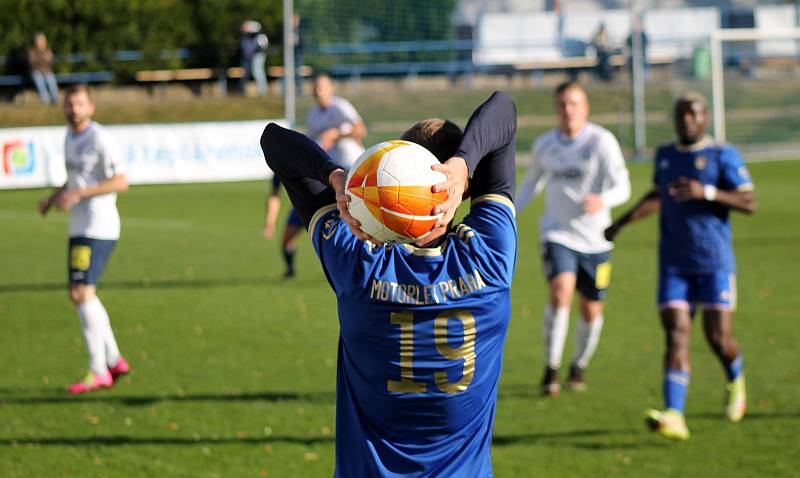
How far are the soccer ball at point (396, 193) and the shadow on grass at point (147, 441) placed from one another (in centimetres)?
477

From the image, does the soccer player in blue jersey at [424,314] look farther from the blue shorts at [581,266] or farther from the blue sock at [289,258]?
the blue sock at [289,258]

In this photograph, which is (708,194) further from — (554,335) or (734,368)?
(554,335)

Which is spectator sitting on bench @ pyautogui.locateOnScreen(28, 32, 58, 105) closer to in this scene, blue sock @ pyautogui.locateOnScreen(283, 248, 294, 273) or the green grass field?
the green grass field

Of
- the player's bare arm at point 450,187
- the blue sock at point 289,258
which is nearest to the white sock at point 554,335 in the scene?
the player's bare arm at point 450,187

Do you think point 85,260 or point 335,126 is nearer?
point 85,260

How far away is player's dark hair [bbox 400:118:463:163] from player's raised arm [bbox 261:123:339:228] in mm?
279

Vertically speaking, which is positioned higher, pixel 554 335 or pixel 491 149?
pixel 491 149

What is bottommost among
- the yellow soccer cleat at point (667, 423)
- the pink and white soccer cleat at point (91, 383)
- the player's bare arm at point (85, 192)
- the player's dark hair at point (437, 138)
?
the pink and white soccer cleat at point (91, 383)

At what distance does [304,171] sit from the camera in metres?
3.53

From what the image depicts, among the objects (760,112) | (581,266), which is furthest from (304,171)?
(760,112)

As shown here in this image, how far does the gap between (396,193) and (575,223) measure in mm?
6279

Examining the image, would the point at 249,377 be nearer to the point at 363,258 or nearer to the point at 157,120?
the point at 363,258

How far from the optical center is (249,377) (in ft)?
31.3

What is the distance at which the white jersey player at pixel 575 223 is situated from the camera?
897 centimetres
